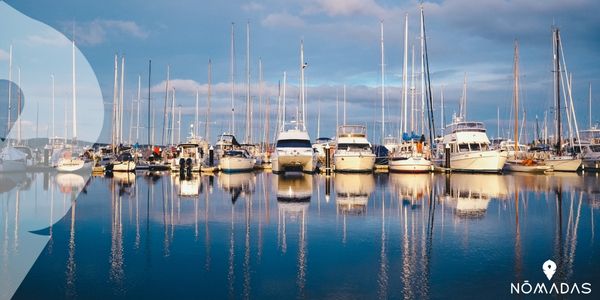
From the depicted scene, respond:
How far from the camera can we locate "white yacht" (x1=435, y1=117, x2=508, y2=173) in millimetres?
50156

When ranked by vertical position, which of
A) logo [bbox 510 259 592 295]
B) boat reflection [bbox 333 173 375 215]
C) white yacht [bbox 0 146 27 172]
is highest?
white yacht [bbox 0 146 27 172]

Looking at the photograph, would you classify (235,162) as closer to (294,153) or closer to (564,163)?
(294,153)

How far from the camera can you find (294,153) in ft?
155

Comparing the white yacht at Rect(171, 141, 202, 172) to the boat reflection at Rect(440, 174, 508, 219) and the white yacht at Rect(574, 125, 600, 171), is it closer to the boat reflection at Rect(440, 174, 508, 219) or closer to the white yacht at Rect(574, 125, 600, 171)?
the boat reflection at Rect(440, 174, 508, 219)

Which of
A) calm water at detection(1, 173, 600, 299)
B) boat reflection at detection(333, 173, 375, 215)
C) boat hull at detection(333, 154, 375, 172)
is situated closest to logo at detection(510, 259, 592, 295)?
calm water at detection(1, 173, 600, 299)

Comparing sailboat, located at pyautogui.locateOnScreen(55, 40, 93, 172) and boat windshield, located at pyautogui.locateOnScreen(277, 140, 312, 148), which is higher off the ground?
boat windshield, located at pyautogui.locateOnScreen(277, 140, 312, 148)

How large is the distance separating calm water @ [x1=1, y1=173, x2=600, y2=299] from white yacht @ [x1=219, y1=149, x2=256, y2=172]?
88.3 feet

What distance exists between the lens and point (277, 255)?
41.0 feet

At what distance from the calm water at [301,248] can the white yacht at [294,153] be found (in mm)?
23492

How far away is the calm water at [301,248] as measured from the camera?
9.80m

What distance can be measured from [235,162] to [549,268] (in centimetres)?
4167

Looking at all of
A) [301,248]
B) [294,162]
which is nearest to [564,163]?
[294,162]

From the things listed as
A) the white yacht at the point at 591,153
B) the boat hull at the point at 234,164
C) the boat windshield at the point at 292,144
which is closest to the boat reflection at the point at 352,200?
the boat windshield at the point at 292,144

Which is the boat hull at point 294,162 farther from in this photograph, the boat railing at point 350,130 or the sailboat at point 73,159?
the sailboat at point 73,159
